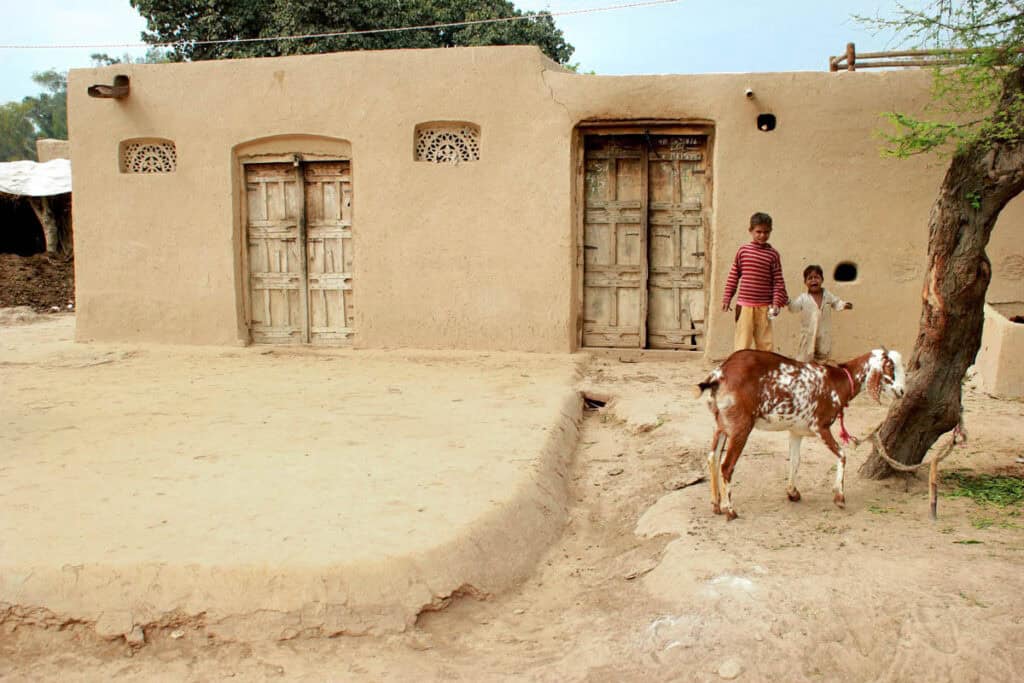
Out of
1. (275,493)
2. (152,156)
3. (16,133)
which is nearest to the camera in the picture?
(275,493)

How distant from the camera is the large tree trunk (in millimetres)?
4320

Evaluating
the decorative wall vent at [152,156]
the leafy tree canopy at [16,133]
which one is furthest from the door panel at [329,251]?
the leafy tree canopy at [16,133]

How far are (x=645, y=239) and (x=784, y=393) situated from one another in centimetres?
465

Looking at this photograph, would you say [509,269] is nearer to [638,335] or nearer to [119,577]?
[638,335]

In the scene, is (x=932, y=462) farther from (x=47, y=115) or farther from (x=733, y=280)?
(x=47, y=115)

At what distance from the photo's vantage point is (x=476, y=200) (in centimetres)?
876

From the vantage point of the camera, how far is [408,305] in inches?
355

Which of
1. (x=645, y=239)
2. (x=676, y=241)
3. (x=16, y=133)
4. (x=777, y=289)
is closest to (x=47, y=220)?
(x=645, y=239)

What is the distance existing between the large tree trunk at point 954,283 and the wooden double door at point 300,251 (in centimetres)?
623

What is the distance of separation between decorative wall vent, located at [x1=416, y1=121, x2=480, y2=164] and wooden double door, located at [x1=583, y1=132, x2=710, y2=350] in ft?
3.92

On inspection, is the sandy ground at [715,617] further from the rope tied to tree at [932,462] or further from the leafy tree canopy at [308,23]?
the leafy tree canopy at [308,23]

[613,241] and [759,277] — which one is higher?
[613,241]

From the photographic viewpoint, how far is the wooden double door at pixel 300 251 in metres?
9.38

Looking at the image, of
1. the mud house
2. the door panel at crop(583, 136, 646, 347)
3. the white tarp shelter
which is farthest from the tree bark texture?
the door panel at crop(583, 136, 646, 347)
